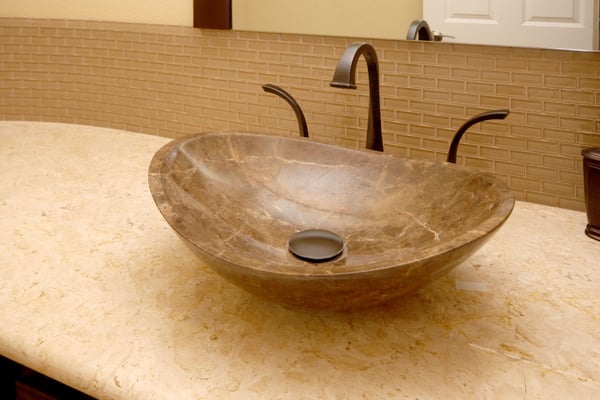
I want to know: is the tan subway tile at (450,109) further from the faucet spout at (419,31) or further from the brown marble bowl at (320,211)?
the brown marble bowl at (320,211)

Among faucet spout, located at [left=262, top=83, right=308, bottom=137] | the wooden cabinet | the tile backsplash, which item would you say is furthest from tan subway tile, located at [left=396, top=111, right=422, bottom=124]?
the wooden cabinet

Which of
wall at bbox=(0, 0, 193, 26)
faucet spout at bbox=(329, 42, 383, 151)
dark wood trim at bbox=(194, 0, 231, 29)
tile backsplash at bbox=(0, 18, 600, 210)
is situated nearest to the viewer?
faucet spout at bbox=(329, 42, 383, 151)

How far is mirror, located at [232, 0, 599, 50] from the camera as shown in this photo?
104cm

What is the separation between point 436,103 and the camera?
47.2 inches

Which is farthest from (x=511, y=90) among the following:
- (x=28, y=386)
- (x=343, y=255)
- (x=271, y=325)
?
(x=28, y=386)

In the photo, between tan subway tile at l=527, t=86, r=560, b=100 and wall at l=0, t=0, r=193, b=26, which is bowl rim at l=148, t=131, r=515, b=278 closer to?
tan subway tile at l=527, t=86, r=560, b=100

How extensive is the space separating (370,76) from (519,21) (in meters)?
0.31

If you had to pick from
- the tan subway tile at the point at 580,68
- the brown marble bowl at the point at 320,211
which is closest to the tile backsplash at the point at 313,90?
the tan subway tile at the point at 580,68

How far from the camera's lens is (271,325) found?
740 mm

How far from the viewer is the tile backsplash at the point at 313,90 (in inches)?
43.2

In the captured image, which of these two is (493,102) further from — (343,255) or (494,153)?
(343,255)

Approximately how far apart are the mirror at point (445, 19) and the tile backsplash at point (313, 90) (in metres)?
0.02

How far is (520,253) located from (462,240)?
15.0 inches

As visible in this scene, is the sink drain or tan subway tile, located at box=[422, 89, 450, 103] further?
tan subway tile, located at box=[422, 89, 450, 103]
